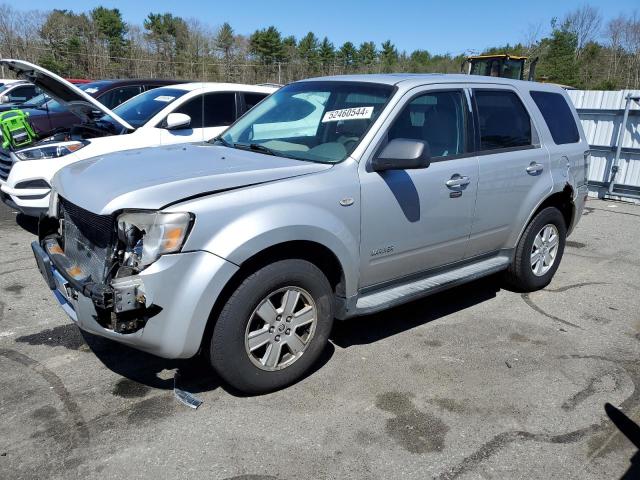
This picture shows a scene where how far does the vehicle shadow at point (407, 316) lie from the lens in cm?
415

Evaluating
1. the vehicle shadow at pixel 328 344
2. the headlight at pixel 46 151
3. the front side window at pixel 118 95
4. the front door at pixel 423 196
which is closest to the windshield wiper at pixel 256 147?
the front door at pixel 423 196

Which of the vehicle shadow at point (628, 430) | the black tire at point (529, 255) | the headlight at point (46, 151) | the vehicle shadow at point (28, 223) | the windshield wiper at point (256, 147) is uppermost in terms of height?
the windshield wiper at point (256, 147)

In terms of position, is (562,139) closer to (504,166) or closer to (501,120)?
(501,120)

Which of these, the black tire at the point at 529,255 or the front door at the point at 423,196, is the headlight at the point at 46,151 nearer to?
the front door at the point at 423,196

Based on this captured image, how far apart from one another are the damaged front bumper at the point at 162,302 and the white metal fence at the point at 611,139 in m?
9.34

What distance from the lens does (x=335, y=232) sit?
3.26 metres

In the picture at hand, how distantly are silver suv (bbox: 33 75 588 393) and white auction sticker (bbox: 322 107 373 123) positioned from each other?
0.04ft

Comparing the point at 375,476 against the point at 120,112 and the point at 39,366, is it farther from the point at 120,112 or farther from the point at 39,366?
the point at 120,112

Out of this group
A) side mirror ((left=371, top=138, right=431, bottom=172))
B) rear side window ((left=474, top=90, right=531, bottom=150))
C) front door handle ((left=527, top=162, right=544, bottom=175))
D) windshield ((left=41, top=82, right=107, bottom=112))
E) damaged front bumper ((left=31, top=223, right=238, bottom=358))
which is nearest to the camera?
damaged front bumper ((left=31, top=223, right=238, bottom=358))

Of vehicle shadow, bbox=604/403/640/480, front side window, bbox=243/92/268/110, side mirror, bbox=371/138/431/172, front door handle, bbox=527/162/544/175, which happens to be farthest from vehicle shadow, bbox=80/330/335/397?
front side window, bbox=243/92/268/110

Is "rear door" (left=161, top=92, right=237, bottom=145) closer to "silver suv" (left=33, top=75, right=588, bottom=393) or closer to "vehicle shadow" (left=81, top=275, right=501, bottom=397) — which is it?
"silver suv" (left=33, top=75, right=588, bottom=393)

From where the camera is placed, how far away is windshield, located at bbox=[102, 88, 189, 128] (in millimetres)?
7023

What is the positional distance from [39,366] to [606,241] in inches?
276

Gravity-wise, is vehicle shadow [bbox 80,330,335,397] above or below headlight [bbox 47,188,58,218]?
below
